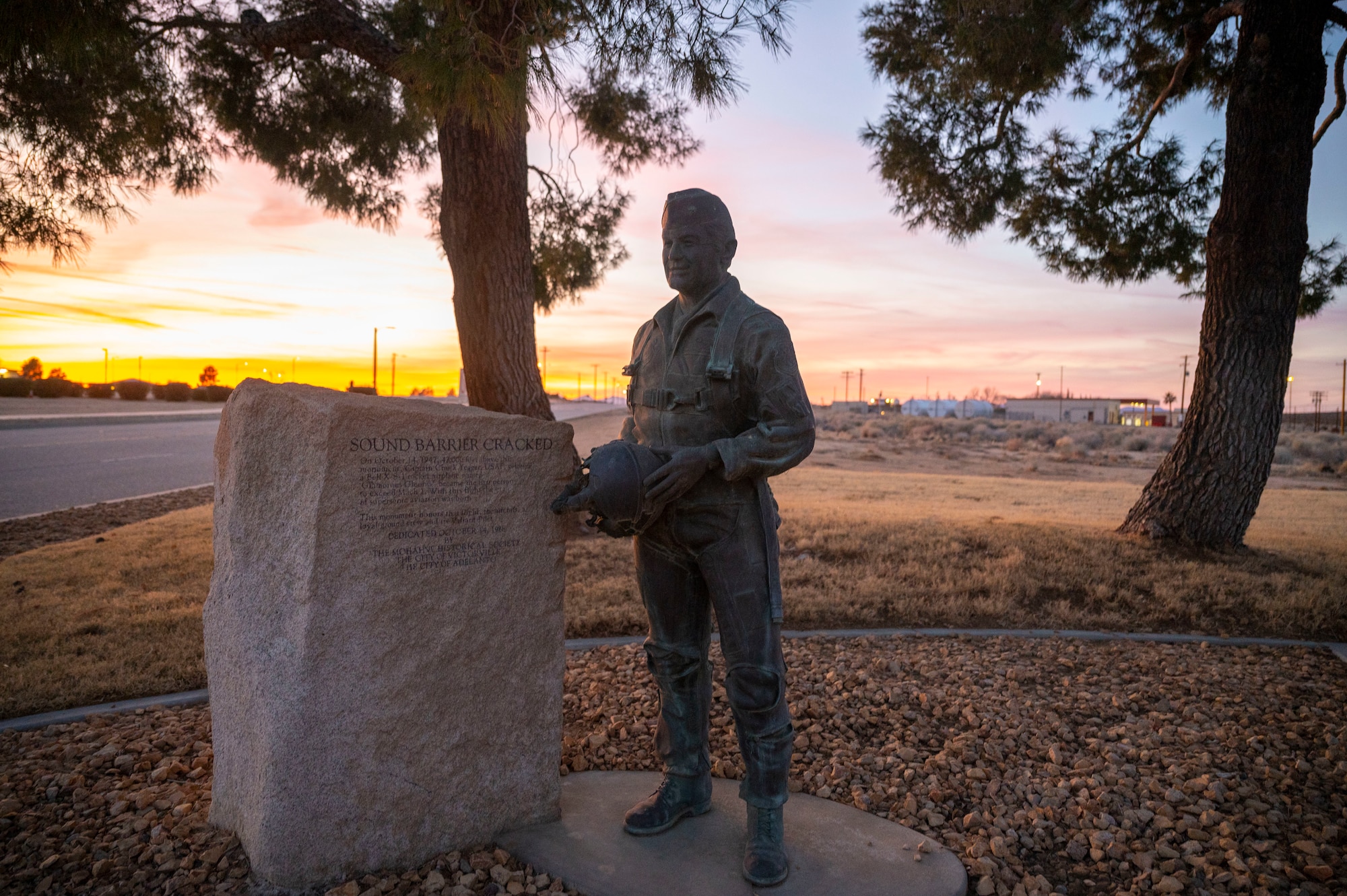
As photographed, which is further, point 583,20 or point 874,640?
point 874,640

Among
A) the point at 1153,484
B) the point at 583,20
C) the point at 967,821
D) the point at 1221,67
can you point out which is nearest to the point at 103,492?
the point at 583,20

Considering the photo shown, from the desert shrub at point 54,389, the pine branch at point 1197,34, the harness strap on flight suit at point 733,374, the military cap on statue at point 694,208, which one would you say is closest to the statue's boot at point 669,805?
the harness strap on flight suit at point 733,374

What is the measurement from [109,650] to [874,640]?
14.0 feet

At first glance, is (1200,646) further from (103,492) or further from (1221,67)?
(103,492)

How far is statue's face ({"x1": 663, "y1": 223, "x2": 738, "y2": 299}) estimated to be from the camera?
235 centimetres

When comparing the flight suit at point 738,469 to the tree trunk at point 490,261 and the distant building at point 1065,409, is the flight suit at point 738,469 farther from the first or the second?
the distant building at point 1065,409

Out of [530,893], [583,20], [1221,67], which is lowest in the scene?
[530,893]

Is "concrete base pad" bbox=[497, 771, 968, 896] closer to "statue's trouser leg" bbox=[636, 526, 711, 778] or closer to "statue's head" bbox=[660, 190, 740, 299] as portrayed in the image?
"statue's trouser leg" bbox=[636, 526, 711, 778]

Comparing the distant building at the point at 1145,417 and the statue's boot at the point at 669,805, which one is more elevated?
the distant building at the point at 1145,417

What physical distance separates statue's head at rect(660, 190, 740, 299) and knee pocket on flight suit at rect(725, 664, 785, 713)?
115 centimetres

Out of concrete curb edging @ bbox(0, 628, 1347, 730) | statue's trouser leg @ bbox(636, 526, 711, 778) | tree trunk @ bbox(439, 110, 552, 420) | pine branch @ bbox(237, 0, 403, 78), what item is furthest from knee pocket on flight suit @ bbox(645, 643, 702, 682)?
pine branch @ bbox(237, 0, 403, 78)

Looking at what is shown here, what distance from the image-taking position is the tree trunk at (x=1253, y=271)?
629 cm

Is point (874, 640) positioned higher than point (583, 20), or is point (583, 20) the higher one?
point (583, 20)

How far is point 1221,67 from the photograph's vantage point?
26.5ft
